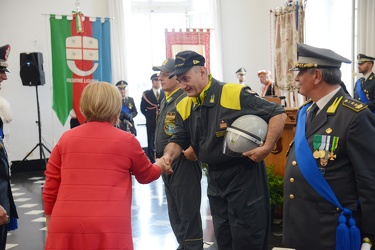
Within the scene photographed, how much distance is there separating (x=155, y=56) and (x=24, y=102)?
129 inches

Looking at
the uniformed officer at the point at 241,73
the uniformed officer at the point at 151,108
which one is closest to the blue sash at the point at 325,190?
the uniformed officer at the point at 151,108

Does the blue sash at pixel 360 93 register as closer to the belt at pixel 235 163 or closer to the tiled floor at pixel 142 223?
the tiled floor at pixel 142 223

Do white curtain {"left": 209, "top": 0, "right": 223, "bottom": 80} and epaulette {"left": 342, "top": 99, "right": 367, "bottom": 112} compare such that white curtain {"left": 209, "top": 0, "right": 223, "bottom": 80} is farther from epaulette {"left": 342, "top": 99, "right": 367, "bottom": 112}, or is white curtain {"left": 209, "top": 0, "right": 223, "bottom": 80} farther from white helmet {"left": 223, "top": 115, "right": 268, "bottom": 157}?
epaulette {"left": 342, "top": 99, "right": 367, "bottom": 112}

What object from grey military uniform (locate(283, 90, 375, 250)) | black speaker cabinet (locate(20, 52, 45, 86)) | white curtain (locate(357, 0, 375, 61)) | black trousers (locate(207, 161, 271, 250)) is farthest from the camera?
black speaker cabinet (locate(20, 52, 45, 86))

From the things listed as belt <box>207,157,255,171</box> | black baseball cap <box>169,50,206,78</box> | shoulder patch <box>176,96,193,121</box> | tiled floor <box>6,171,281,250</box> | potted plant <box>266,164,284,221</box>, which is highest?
black baseball cap <box>169,50,206,78</box>

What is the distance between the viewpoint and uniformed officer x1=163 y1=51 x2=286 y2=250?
2.33 m

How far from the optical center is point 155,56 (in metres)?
10.3

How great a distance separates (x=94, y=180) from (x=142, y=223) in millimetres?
2856

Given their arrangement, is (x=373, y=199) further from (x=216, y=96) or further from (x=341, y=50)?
(x=341, y=50)

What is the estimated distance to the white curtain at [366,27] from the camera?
23.0ft

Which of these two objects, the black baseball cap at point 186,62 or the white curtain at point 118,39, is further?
the white curtain at point 118,39

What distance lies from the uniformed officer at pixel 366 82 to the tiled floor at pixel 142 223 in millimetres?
2849

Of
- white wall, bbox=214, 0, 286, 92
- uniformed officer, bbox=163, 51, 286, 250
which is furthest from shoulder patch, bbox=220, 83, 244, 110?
white wall, bbox=214, 0, 286, 92

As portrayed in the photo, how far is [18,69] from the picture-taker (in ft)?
28.7
